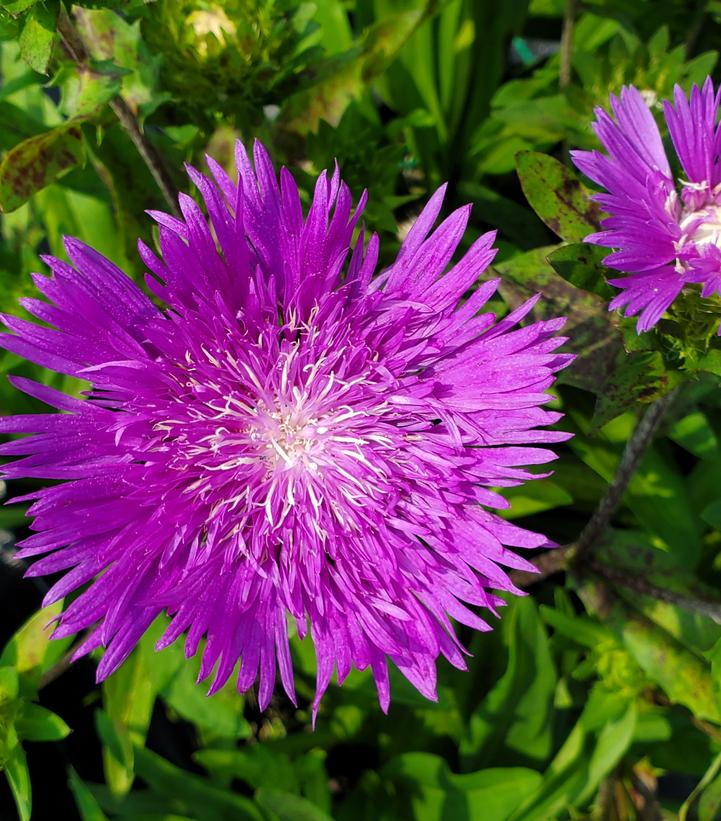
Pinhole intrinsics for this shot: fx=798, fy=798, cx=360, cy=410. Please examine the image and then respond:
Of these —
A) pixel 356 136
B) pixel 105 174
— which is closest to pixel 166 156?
pixel 105 174

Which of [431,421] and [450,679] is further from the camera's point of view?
[450,679]

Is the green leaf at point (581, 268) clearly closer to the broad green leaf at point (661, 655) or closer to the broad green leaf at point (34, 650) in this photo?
the broad green leaf at point (661, 655)

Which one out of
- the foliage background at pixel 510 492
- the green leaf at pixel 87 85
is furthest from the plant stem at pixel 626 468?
the green leaf at pixel 87 85

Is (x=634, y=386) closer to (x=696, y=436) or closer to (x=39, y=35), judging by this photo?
(x=696, y=436)

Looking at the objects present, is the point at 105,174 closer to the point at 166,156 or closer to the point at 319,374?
the point at 166,156

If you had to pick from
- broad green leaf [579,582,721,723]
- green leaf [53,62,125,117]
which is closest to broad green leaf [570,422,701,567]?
broad green leaf [579,582,721,723]

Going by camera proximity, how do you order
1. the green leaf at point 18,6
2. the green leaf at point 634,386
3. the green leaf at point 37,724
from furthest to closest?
1. the green leaf at point 37,724
2. the green leaf at point 634,386
3. the green leaf at point 18,6
